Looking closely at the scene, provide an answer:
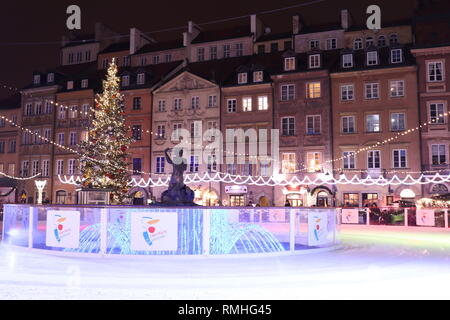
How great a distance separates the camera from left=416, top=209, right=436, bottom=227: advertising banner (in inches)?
1172

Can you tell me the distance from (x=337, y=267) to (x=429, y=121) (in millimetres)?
29625

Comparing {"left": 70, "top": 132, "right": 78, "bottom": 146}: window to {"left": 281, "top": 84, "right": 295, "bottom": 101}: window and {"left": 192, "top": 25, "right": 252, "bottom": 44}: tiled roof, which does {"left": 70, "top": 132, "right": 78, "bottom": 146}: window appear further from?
{"left": 281, "top": 84, "right": 295, "bottom": 101}: window

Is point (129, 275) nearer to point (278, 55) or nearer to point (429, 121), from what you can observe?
point (429, 121)

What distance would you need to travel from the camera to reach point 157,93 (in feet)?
161

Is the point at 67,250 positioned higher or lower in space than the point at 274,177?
lower

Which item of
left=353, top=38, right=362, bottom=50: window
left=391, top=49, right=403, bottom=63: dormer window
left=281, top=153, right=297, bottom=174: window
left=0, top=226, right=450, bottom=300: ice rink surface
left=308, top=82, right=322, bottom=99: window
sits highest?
left=353, top=38, right=362, bottom=50: window

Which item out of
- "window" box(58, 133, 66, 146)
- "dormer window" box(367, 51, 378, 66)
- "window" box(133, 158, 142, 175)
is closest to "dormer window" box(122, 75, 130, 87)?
"window" box(133, 158, 142, 175)

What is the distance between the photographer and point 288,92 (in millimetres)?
43625

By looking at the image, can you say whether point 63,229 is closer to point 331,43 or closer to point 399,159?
point 399,159

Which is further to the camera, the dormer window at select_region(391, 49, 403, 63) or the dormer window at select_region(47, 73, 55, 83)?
the dormer window at select_region(47, 73, 55, 83)

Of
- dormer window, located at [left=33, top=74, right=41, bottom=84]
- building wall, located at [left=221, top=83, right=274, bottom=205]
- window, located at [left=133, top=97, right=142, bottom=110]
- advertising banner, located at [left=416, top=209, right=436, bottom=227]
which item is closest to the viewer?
advertising banner, located at [left=416, top=209, right=436, bottom=227]

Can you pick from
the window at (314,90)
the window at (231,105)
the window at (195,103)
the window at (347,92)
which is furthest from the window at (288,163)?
the window at (195,103)

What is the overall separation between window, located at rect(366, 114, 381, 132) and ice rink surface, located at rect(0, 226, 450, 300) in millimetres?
26287

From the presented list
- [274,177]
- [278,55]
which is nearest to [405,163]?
[274,177]
